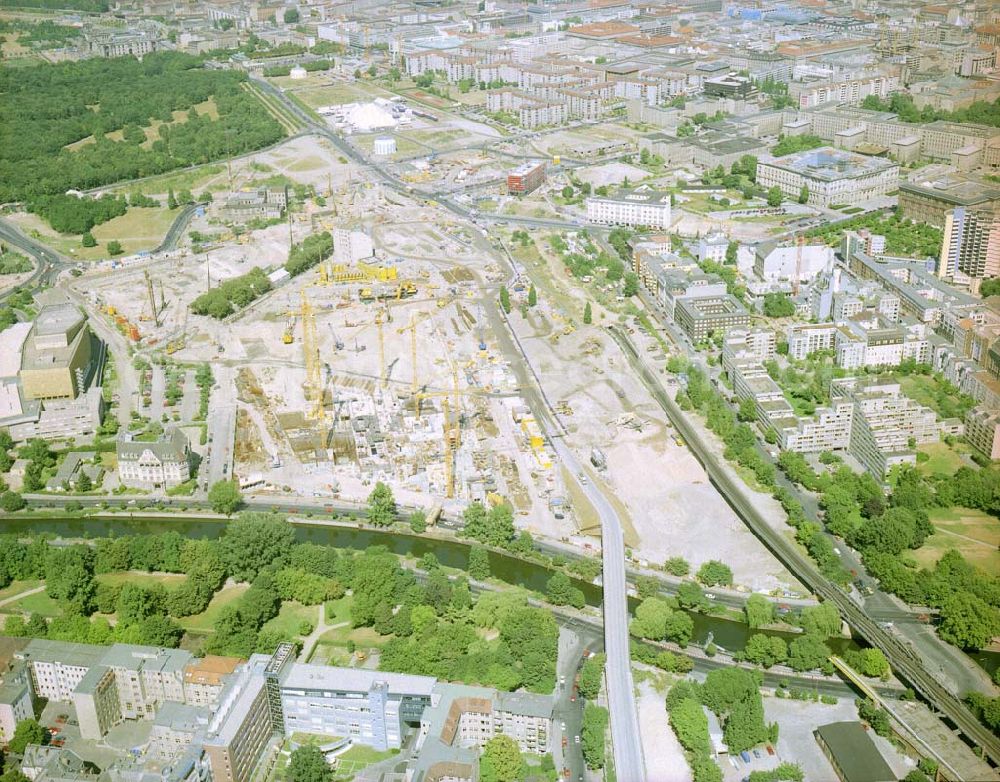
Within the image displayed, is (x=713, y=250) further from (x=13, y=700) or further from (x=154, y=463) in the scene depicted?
(x=13, y=700)

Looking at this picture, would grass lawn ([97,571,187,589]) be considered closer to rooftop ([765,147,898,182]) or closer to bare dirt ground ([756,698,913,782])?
Result: bare dirt ground ([756,698,913,782])

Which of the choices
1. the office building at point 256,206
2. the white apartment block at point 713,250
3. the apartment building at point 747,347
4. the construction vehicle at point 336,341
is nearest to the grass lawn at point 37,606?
the construction vehicle at point 336,341

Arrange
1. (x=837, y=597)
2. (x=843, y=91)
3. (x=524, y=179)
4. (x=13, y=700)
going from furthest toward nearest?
(x=843, y=91) → (x=524, y=179) → (x=837, y=597) → (x=13, y=700)

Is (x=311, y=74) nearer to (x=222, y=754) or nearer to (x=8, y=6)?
(x=8, y=6)

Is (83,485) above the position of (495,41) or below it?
below

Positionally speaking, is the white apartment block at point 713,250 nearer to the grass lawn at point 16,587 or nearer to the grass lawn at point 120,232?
the grass lawn at point 120,232

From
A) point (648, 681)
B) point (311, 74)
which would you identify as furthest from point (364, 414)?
point (311, 74)

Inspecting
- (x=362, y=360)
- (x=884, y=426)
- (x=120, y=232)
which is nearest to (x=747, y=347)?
(x=884, y=426)
